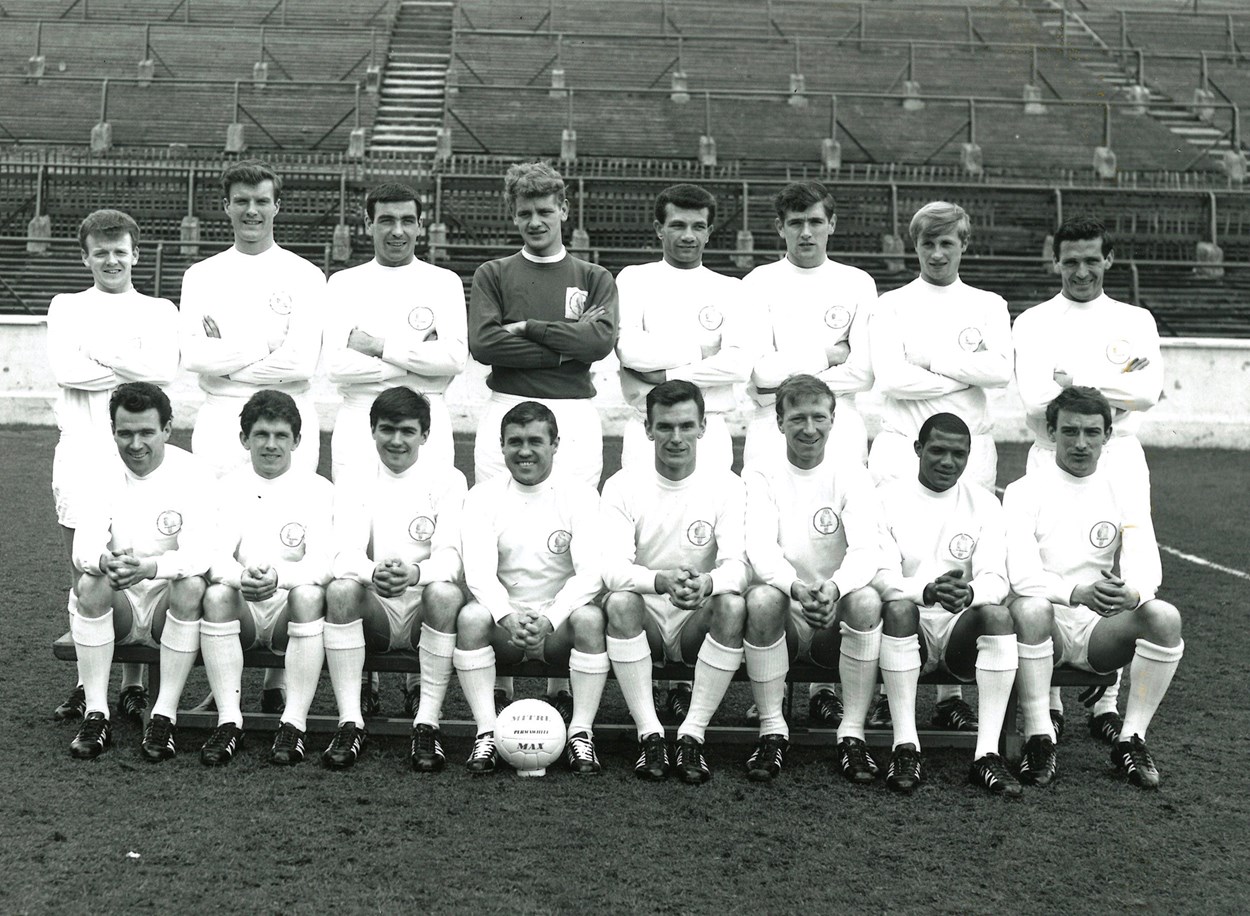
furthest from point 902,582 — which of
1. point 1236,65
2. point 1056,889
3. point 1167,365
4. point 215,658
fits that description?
point 1236,65

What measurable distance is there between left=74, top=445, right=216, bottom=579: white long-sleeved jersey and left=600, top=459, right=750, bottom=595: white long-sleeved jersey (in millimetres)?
1469

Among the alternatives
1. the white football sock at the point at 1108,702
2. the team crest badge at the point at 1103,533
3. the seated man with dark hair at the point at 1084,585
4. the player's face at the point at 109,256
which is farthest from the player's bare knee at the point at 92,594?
the white football sock at the point at 1108,702

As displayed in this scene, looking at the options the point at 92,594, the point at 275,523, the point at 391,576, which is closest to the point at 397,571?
the point at 391,576

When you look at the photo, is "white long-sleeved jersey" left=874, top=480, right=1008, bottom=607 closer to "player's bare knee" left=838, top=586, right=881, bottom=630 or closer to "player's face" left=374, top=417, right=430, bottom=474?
"player's bare knee" left=838, top=586, right=881, bottom=630

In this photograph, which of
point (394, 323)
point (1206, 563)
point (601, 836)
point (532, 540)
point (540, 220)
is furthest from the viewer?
point (1206, 563)

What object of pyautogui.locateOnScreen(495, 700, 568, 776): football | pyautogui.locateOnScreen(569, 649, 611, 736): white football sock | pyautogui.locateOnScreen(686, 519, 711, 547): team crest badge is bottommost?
pyautogui.locateOnScreen(495, 700, 568, 776): football

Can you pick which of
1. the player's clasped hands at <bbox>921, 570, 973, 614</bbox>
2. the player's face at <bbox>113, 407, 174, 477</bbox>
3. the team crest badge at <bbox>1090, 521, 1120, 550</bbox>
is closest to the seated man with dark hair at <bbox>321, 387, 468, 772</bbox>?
the player's face at <bbox>113, 407, 174, 477</bbox>

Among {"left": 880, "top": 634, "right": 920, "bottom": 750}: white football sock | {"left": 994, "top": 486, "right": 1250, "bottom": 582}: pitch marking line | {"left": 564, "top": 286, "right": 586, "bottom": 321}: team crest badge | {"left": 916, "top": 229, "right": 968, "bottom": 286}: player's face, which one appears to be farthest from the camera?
{"left": 994, "top": 486, "right": 1250, "bottom": 582}: pitch marking line

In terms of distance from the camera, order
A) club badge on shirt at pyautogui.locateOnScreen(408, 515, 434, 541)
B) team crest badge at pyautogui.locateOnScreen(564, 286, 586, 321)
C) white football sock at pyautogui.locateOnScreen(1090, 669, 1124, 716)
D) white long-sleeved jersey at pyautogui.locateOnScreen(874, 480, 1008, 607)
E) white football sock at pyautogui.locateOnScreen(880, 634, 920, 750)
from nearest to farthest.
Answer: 1. white football sock at pyautogui.locateOnScreen(880, 634, 920, 750)
2. white long-sleeved jersey at pyautogui.locateOnScreen(874, 480, 1008, 607)
3. club badge on shirt at pyautogui.locateOnScreen(408, 515, 434, 541)
4. white football sock at pyautogui.locateOnScreen(1090, 669, 1124, 716)
5. team crest badge at pyautogui.locateOnScreen(564, 286, 586, 321)

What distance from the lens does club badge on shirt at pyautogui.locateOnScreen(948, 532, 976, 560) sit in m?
4.89

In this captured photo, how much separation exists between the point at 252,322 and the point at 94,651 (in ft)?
5.12

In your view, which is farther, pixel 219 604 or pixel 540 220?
pixel 540 220

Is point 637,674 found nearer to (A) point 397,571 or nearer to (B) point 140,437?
(A) point 397,571

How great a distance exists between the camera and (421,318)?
18.6 ft
